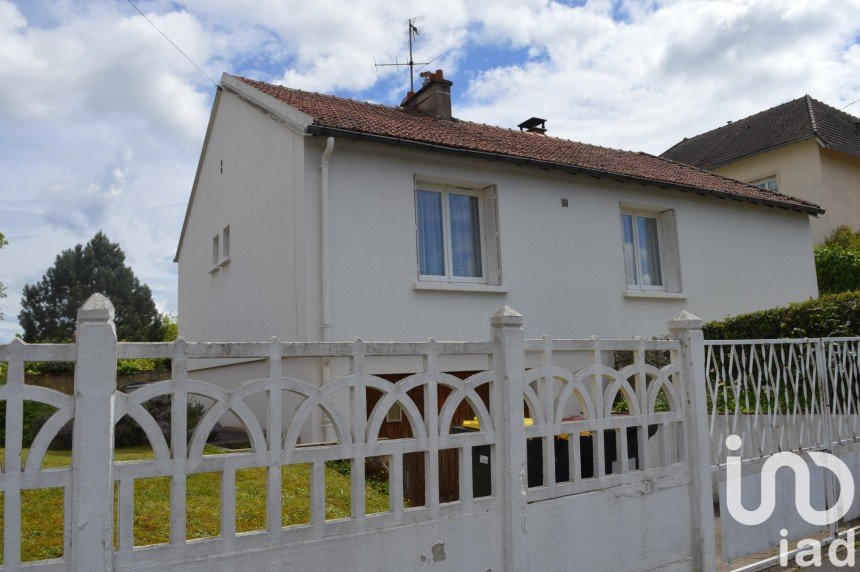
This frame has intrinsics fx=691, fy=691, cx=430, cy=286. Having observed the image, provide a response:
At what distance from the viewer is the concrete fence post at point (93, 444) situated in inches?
120

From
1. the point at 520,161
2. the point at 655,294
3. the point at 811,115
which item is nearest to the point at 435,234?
the point at 520,161

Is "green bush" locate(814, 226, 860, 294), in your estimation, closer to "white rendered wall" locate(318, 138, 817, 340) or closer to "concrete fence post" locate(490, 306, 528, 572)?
"white rendered wall" locate(318, 138, 817, 340)

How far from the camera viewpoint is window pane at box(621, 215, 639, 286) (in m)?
13.4

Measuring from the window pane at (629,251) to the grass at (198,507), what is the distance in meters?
7.30

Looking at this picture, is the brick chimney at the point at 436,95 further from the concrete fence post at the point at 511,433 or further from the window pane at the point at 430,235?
the concrete fence post at the point at 511,433

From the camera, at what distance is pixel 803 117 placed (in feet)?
80.2

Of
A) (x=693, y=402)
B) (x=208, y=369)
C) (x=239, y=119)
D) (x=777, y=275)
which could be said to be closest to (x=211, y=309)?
(x=208, y=369)

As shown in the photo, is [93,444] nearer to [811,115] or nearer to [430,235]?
[430,235]

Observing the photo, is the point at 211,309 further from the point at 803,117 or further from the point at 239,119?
the point at 803,117

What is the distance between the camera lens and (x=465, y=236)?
11.4 meters

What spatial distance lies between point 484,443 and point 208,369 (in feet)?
36.0

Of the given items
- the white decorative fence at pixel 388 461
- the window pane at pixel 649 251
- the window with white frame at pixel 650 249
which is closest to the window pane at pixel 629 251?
the window with white frame at pixel 650 249

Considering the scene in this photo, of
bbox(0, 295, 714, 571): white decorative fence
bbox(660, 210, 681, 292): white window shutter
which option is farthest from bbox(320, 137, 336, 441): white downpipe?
bbox(660, 210, 681, 292): white window shutter

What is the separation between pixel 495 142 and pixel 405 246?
10.8ft
